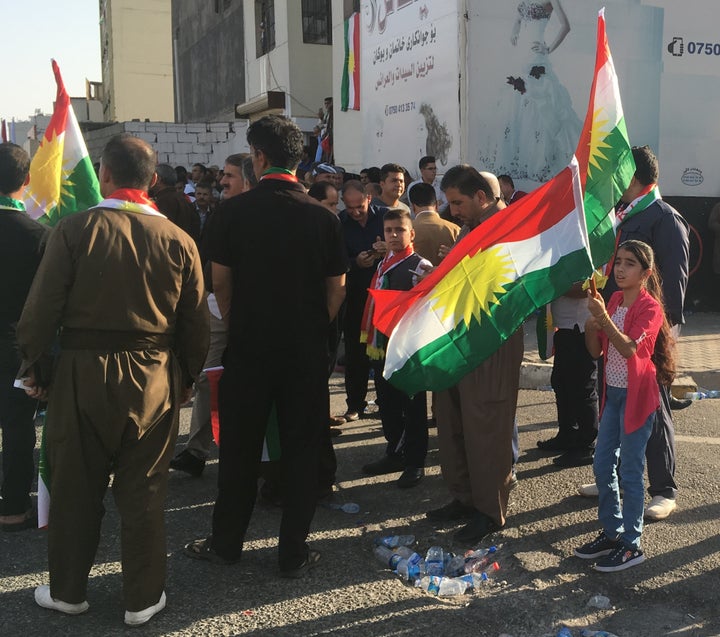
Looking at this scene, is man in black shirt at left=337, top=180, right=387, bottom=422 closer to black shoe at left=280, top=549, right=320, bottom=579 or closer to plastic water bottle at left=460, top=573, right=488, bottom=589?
black shoe at left=280, top=549, right=320, bottom=579

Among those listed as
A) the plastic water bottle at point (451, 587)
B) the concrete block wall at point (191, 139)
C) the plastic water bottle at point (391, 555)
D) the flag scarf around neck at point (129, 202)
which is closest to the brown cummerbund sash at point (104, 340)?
the flag scarf around neck at point (129, 202)

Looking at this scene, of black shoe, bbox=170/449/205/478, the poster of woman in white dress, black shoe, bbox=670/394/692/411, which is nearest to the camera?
black shoe, bbox=170/449/205/478

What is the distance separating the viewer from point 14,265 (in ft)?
15.2

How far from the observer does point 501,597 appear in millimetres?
3902

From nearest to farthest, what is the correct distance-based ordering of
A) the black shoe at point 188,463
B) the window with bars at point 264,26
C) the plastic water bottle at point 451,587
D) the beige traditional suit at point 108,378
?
1. the beige traditional suit at point 108,378
2. the plastic water bottle at point 451,587
3. the black shoe at point 188,463
4. the window with bars at point 264,26

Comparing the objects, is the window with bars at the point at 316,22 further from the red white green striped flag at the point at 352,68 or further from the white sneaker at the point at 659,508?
the white sneaker at the point at 659,508

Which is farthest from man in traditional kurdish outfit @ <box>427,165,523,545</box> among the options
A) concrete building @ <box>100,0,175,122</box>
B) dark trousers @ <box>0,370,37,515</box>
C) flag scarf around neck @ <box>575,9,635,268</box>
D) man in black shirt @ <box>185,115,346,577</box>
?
concrete building @ <box>100,0,175,122</box>

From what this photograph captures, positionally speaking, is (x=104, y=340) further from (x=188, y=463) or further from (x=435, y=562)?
(x=188, y=463)

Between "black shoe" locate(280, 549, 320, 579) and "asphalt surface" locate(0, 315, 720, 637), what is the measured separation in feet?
0.14

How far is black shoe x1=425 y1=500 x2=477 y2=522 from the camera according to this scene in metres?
4.79

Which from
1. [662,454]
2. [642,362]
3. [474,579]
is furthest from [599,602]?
[662,454]

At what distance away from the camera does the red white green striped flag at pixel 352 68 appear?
1455 centimetres

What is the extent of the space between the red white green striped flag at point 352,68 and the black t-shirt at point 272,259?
35.6ft

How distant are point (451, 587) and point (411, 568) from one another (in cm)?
24
